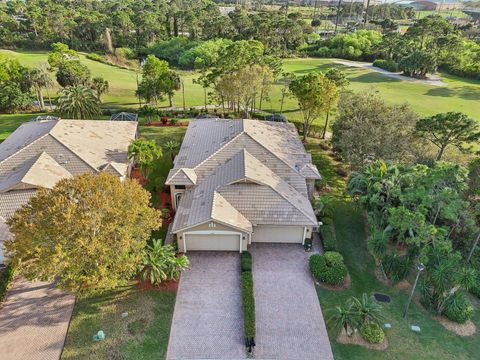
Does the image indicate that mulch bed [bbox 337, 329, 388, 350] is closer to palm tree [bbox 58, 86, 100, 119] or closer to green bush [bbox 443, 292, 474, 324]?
green bush [bbox 443, 292, 474, 324]

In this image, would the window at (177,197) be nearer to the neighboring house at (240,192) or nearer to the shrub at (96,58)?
the neighboring house at (240,192)

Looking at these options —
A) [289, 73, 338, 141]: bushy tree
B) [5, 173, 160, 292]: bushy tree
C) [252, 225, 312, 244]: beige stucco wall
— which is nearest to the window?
[252, 225, 312, 244]: beige stucco wall

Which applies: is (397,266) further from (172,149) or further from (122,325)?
(172,149)

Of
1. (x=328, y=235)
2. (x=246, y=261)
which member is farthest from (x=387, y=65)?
(x=246, y=261)

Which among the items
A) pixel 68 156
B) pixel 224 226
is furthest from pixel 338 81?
pixel 68 156

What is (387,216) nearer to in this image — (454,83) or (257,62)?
(257,62)
